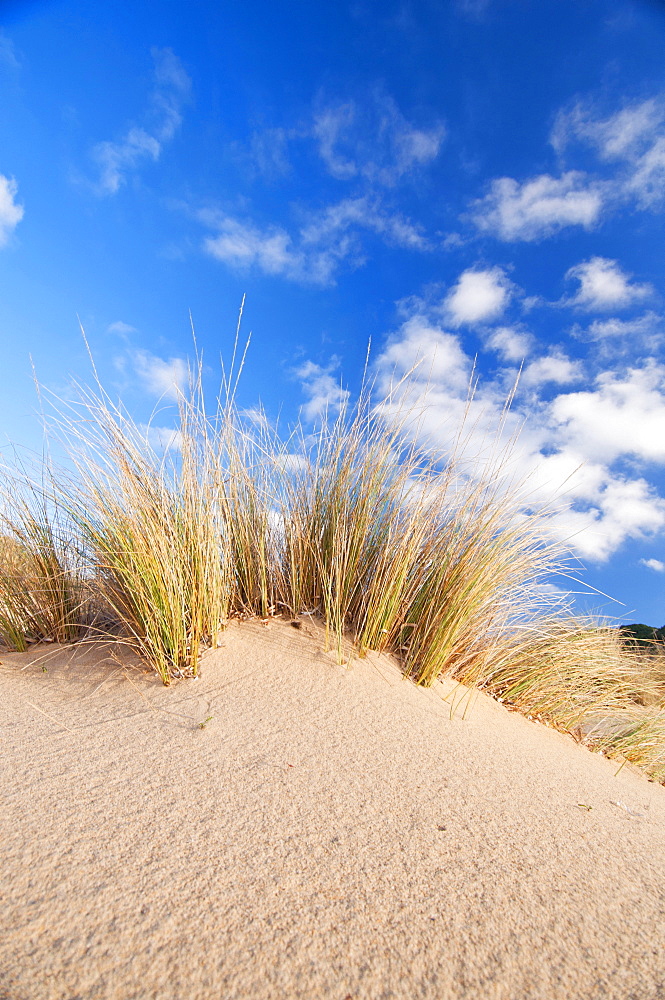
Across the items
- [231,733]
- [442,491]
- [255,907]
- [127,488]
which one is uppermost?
[442,491]

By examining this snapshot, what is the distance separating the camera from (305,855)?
4.10 feet

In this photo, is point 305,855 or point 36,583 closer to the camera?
point 305,855

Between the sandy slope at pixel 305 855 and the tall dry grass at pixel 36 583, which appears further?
the tall dry grass at pixel 36 583

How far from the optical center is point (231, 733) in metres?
1.82

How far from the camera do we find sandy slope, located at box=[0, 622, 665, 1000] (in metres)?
0.97

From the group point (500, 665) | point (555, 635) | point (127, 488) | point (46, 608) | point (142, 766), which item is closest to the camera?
point (142, 766)

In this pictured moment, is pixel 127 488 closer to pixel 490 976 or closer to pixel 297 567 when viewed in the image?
pixel 297 567

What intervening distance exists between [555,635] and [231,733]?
85.6 inches

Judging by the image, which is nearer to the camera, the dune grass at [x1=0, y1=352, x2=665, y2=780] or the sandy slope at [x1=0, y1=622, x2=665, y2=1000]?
the sandy slope at [x1=0, y1=622, x2=665, y2=1000]

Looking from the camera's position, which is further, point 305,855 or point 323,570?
point 323,570

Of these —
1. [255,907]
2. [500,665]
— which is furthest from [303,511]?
[255,907]

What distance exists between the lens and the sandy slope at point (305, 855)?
3.19ft

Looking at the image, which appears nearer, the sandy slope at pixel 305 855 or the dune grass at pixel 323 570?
the sandy slope at pixel 305 855

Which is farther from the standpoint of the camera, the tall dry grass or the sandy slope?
the tall dry grass
